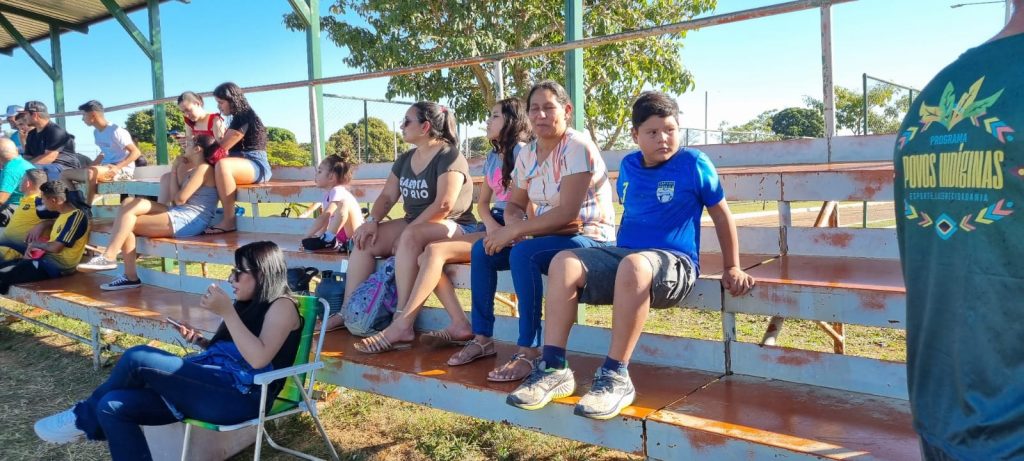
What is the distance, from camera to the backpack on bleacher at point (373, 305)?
3.71 meters

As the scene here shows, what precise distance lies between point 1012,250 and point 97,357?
5.50m

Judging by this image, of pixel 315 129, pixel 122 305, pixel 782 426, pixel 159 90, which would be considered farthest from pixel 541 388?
pixel 159 90

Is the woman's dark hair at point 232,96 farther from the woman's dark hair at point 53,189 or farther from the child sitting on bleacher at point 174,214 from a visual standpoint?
the woman's dark hair at point 53,189

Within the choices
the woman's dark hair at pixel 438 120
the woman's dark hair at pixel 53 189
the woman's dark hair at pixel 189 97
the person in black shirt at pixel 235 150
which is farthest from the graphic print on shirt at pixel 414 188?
the woman's dark hair at pixel 53 189

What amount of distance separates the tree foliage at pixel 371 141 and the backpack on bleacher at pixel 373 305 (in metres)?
6.79

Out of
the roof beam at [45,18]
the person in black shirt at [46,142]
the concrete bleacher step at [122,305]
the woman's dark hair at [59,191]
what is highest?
the roof beam at [45,18]

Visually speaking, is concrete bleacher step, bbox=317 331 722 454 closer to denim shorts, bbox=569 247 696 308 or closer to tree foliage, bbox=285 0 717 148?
denim shorts, bbox=569 247 696 308

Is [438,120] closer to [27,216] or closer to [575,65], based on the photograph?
[575,65]

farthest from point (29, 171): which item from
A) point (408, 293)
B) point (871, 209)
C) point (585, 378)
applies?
point (871, 209)

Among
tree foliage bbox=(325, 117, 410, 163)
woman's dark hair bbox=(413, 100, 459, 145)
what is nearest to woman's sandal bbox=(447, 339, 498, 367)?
woman's dark hair bbox=(413, 100, 459, 145)

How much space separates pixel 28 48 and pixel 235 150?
28.3 ft

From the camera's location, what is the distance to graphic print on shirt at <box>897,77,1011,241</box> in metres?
1.08

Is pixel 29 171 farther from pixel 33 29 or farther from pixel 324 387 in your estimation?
pixel 33 29

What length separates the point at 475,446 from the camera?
3.48 m
